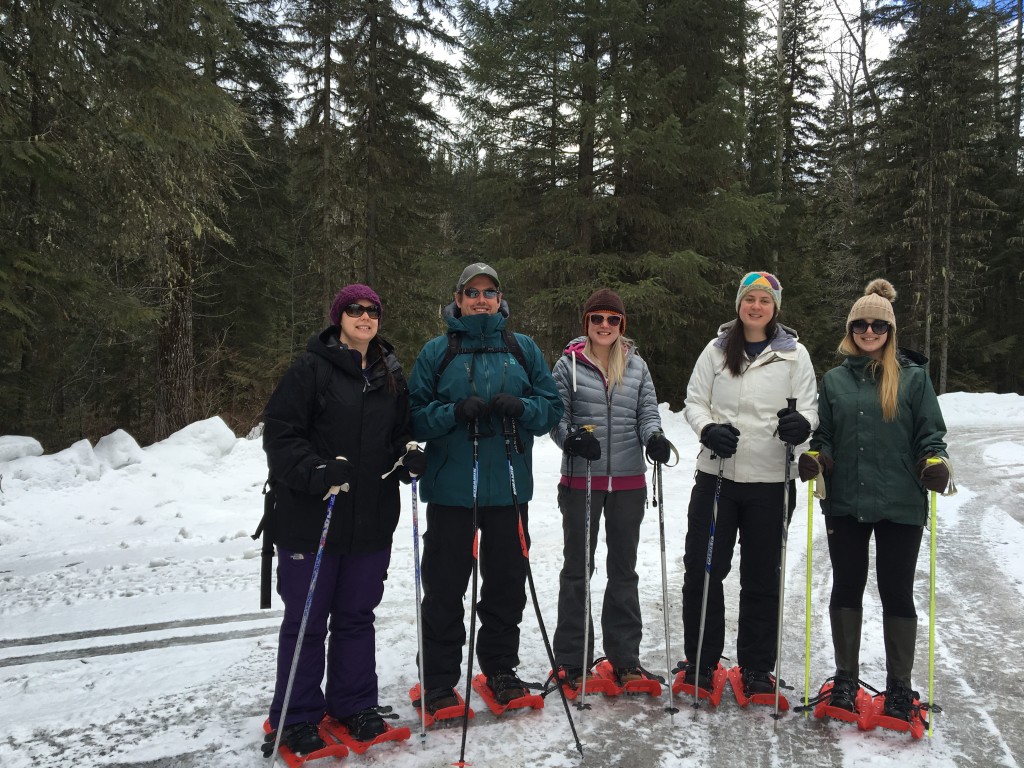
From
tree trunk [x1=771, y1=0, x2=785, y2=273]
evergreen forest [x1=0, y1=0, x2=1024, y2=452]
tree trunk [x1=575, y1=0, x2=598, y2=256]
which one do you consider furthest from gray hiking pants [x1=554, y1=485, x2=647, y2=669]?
tree trunk [x1=771, y1=0, x2=785, y2=273]

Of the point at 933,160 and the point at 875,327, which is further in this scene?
the point at 933,160

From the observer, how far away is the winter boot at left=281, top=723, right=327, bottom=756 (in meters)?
3.10

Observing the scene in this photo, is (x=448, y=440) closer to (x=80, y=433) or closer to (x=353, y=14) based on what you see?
(x=80, y=433)

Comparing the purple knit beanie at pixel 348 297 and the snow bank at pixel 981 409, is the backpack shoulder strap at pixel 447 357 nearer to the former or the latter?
the purple knit beanie at pixel 348 297

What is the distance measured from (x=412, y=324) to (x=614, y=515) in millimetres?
13633

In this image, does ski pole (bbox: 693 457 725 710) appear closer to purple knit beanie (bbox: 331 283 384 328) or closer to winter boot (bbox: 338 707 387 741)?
winter boot (bbox: 338 707 387 741)

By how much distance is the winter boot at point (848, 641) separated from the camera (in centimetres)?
358

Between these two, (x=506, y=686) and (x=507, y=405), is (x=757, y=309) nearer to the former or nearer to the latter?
(x=507, y=405)

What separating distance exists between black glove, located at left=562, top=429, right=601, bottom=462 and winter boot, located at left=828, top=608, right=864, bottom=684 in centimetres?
164

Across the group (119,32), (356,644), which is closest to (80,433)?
(119,32)

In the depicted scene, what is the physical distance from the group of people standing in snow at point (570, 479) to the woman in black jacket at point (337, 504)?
1 cm

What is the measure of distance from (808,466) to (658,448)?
77 cm

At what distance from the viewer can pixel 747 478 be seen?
12.0ft

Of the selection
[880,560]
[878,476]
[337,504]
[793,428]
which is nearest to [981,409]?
[880,560]
